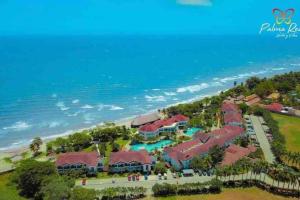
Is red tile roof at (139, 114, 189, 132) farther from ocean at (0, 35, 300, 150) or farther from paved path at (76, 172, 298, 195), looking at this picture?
paved path at (76, 172, 298, 195)

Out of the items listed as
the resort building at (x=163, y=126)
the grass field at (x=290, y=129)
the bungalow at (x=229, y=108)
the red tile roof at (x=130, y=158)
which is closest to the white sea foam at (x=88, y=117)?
the resort building at (x=163, y=126)

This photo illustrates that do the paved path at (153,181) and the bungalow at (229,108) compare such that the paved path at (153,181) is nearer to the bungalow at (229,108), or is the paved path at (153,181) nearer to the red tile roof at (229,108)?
the bungalow at (229,108)

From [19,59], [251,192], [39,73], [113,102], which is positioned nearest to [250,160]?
[251,192]

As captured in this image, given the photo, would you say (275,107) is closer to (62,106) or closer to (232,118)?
(232,118)

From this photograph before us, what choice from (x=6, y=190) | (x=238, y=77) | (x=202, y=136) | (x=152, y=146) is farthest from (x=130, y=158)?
(x=238, y=77)

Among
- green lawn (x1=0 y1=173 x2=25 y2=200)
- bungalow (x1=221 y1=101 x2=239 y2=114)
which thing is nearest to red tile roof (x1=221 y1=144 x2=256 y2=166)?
bungalow (x1=221 y1=101 x2=239 y2=114)

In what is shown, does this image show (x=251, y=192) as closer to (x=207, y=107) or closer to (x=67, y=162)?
(x=67, y=162)
